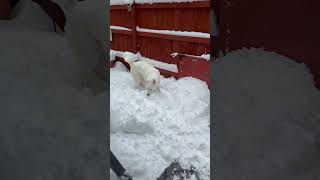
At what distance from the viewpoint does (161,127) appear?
12.6 feet

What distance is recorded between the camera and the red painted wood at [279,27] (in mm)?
1391

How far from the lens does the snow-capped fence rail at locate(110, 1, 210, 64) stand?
5.26 metres

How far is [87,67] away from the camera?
145 centimetres

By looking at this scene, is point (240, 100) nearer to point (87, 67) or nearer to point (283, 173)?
point (283, 173)

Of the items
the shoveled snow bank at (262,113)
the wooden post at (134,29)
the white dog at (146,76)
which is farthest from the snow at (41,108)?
the wooden post at (134,29)

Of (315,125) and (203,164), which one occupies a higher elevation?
(315,125)

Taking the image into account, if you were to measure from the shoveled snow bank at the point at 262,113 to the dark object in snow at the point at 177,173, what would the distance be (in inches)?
44.5

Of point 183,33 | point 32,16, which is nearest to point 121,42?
point 183,33

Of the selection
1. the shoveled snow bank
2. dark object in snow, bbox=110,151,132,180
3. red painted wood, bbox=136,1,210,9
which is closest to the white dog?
red painted wood, bbox=136,1,210,9

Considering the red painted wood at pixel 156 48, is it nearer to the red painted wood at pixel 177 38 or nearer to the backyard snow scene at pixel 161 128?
the red painted wood at pixel 177 38

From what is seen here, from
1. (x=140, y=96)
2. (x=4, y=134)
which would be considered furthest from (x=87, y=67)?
(x=140, y=96)

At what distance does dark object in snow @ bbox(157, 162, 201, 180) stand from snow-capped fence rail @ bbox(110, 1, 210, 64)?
252 cm

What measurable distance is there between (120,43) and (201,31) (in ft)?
8.88

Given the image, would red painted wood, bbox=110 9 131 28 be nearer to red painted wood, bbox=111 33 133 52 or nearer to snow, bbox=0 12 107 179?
red painted wood, bbox=111 33 133 52
